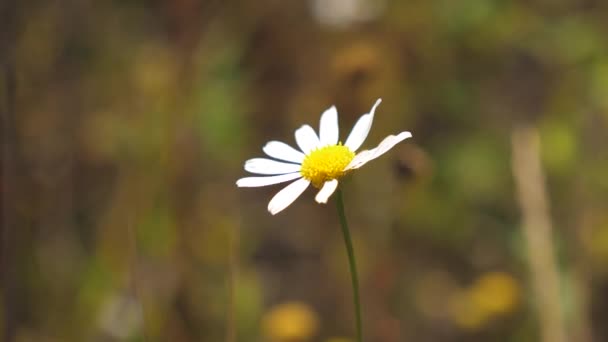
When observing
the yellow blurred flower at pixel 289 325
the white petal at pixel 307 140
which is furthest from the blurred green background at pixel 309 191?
the white petal at pixel 307 140

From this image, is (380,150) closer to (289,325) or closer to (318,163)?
(318,163)

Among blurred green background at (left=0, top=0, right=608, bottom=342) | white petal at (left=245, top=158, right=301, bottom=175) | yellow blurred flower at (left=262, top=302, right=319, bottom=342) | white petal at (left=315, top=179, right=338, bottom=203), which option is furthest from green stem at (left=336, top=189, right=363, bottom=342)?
yellow blurred flower at (left=262, top=302, right=319, bottom=342)

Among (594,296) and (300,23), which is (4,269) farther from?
(300,23)

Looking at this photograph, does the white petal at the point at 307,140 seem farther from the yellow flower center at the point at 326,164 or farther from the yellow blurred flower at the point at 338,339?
the yellow blurred flower at the point at 338,339

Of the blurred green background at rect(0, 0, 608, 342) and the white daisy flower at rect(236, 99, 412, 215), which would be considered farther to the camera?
the blurred green background at rect(0, 0, 608, 342)

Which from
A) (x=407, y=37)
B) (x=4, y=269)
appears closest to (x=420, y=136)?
(x=407, y=37)

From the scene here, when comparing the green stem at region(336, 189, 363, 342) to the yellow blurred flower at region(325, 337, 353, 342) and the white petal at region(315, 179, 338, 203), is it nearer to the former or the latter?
the white petal at region(315, 179, 338, 203)
